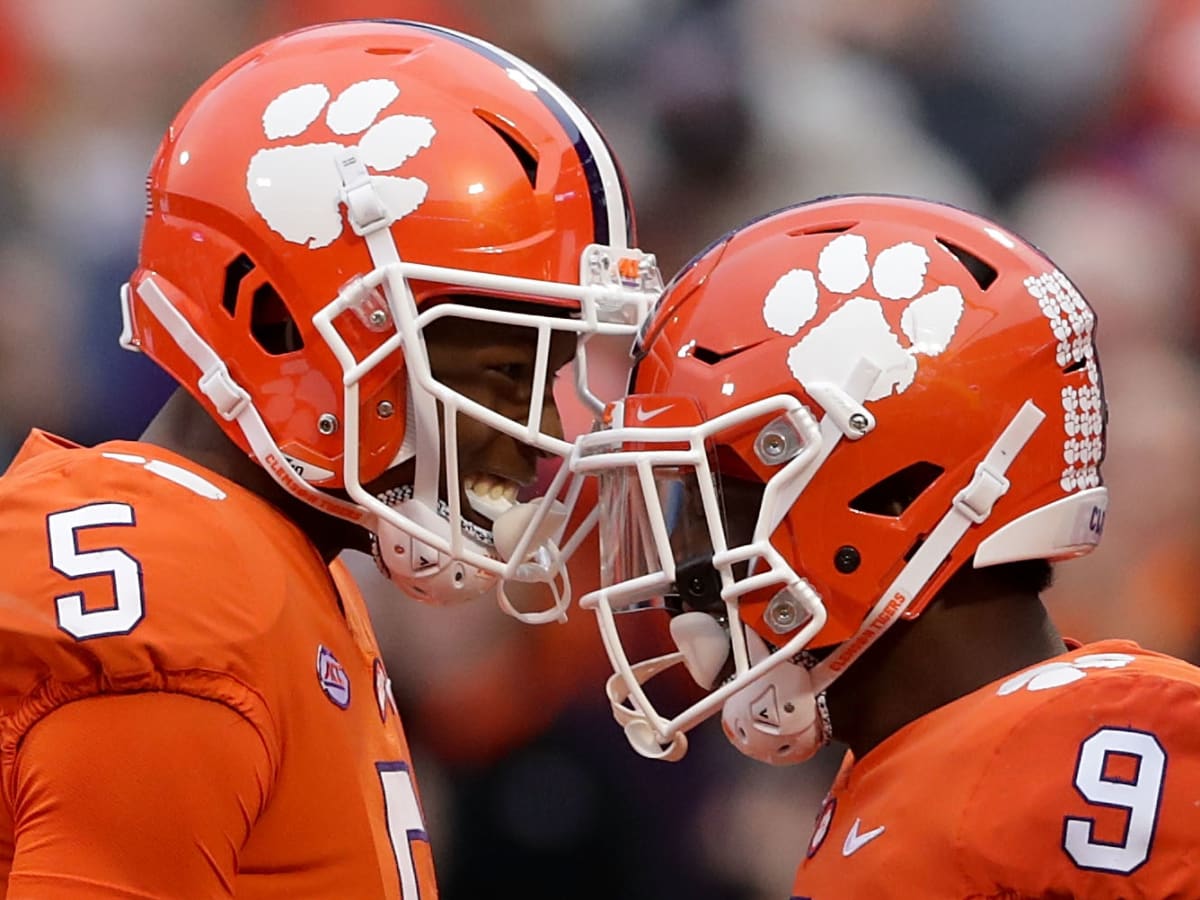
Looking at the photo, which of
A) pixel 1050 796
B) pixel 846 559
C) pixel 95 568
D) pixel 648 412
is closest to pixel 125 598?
pixel 95 568

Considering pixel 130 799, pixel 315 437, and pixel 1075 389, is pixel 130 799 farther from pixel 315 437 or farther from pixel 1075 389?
pixel 1075 389

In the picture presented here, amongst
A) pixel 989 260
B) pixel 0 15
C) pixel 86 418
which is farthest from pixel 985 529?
pixel 0 15

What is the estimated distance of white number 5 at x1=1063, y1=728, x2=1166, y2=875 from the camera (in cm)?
98

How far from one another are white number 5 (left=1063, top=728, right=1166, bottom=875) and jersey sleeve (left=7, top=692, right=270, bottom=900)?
0.55 meters

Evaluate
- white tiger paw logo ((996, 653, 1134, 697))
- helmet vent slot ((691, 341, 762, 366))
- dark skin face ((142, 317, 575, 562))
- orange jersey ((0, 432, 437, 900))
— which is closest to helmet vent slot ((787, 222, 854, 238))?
helmet vent slot ((691, 341, 762, 366))

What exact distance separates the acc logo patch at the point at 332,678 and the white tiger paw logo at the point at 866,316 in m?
0.42

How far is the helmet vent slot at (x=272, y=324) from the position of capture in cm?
130

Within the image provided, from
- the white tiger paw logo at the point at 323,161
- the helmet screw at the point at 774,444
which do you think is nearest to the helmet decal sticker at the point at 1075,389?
the helmet screw at the point at 774,444

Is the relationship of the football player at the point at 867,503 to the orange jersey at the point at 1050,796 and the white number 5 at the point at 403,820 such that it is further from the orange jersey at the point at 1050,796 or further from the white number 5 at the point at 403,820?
the white number 5 at the point at 403,820

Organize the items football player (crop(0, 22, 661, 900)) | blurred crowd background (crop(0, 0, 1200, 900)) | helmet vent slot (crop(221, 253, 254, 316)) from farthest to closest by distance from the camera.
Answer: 1. blurred crowd background (crop(0, 0, 1200, 900))
2. helmet vent slot (crop(221, 253, 254, 316))
3. football player (crop(0, 22, 661, 900))

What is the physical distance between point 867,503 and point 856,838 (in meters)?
0.24

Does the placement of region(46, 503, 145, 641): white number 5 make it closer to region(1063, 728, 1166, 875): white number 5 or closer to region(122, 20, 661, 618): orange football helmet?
region(122, 20, 661, 618): orange football helmet

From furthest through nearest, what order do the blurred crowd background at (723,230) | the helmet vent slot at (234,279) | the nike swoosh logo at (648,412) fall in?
the blurred crowd background at (723,230)
the helmet vent slot at (234,279)
the nike swoosh logo at (648,412)

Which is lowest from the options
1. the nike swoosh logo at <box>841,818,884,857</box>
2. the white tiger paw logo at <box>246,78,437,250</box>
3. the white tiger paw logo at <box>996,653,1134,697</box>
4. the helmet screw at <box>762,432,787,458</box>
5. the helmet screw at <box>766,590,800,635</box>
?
the nike swoosh logo at <box>841,818,884,857</box>
